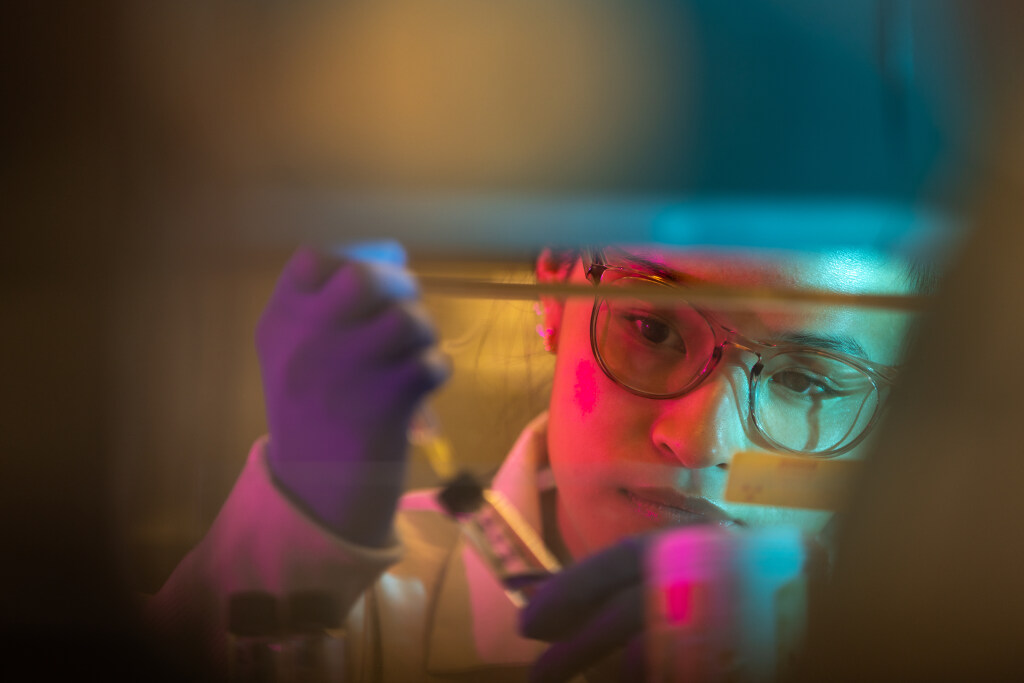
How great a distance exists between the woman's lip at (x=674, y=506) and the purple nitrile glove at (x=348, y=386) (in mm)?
266

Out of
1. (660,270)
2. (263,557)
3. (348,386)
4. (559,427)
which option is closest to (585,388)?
(559,427)

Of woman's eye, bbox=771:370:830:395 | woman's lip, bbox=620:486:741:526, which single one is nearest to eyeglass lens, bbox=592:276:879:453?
woman's eye, bbox=771:370:830:395

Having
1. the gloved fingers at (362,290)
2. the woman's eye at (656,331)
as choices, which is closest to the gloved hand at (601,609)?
the woman's eye at (656,331)

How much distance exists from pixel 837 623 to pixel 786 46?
0.71 meters

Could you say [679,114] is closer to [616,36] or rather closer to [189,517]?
[616,36]

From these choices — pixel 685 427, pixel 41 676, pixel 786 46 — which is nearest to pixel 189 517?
pixel 41 676

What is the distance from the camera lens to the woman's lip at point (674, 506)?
2.87ft

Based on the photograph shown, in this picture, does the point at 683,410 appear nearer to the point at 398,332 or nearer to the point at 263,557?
the point at 398,332

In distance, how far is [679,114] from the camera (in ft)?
3.16

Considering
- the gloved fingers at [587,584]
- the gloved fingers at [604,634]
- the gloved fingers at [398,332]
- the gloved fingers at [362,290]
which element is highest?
the gloved fingers at [362,290]

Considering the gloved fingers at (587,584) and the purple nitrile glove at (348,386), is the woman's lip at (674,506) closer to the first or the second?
the gloved fingers at (587,584)

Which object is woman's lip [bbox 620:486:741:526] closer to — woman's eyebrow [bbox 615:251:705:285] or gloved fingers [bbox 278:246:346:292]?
woman's eyebrow [bbox 615:251:705:285]

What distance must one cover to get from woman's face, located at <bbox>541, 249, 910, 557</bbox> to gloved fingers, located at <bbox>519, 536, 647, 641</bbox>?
0.05ft

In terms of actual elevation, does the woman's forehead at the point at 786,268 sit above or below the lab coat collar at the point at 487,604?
above
